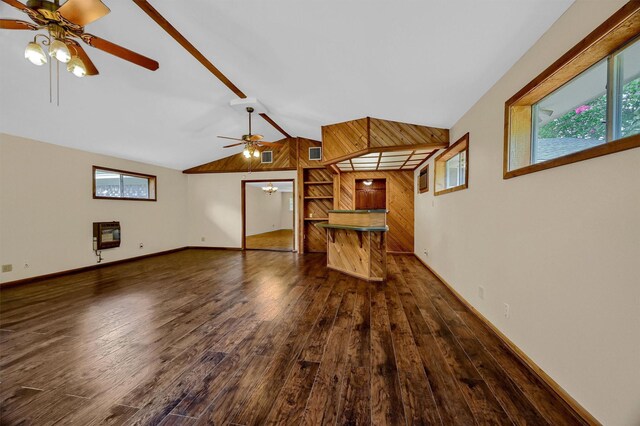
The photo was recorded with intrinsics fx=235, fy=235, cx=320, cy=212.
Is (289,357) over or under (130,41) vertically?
under

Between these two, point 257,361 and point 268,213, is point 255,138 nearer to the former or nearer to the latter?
point 257,361

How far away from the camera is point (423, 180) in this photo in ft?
17.8

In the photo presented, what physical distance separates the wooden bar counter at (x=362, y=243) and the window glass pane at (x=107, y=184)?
16.7 feet

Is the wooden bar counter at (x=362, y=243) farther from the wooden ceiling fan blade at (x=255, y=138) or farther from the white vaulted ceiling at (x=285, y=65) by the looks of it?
the wooden ceiling fan blade at (x=255, y=138)

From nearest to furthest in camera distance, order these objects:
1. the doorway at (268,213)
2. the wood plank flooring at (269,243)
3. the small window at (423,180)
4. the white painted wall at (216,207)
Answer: the small window at (423,180) < the white painted wall at (216,207) < the wood plank flooring at (269,243) < the doorway at (268,213)

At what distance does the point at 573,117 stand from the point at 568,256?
3.14 feet

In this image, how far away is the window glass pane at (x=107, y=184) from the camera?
16.8 feet

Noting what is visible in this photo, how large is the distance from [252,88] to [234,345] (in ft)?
11.9

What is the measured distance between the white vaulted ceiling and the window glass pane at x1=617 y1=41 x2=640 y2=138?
0.54 metres

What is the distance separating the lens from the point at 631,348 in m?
1.11

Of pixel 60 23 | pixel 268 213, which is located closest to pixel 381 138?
pixel 60 23

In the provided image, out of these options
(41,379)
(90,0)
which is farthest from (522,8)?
(41,379)

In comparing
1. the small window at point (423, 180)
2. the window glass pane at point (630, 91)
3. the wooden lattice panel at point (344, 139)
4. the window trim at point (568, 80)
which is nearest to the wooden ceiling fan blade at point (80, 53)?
the wooden lattice panel at point (344, 139)

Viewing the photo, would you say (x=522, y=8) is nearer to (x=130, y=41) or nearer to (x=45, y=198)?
(x=130, y=41)
